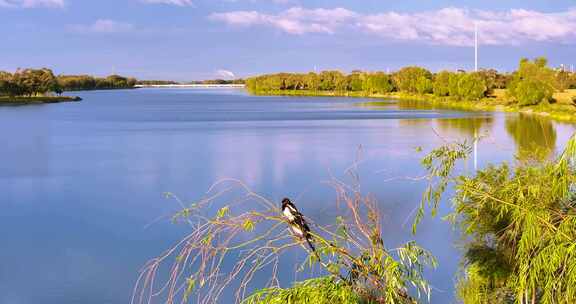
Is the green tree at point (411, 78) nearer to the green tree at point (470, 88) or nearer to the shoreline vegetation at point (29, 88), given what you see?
the green tree at point (470, 88)

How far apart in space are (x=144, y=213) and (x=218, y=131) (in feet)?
55.9

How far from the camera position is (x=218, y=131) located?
95.2 ft

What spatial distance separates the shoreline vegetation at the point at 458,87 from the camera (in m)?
38.7

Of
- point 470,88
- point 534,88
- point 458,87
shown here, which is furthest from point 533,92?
point 458,87

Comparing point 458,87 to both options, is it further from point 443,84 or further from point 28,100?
point 28,100

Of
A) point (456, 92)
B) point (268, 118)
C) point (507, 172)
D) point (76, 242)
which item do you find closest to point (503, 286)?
point (507, 172)

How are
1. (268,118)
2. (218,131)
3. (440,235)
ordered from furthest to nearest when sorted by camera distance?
(268,118) → (218,131) → (440,235)

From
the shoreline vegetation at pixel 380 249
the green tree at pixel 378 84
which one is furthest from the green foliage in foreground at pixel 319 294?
the green tree at pixel 378 84

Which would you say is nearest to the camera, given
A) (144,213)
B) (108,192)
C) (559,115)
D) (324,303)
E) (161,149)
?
(324,303)

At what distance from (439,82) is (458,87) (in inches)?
284

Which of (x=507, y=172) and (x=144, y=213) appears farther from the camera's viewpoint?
(x=144, y=213)

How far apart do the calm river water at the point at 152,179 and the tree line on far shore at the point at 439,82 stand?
25.8 ft

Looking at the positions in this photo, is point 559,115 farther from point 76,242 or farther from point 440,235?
point 76,242

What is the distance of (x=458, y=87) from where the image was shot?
51062 millimetres
